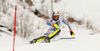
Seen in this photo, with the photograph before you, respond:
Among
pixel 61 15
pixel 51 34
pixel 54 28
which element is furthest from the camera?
pixel 61 15

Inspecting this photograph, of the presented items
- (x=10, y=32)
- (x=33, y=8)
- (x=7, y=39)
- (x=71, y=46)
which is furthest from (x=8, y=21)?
(x=71, y=46)

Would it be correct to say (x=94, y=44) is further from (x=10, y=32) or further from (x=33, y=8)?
(x=33, y=8)

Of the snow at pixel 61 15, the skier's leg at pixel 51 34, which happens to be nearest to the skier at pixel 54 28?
the skier's leg at pixel 51 34

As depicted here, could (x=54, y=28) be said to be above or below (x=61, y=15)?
below

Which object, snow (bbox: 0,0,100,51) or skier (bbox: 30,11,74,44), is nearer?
skier (bbox: 30,11,74,44)

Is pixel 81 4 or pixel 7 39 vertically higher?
pixel 81 4

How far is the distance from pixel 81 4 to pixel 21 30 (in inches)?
184

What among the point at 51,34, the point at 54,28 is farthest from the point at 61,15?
the point at 51,34

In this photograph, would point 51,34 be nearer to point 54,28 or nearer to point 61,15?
point 54,28

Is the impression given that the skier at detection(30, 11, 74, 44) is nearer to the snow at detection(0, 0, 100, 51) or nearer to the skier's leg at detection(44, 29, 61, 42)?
the skier's leg at detection(44, 29, 61, 42)

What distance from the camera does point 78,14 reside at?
752 centimetres

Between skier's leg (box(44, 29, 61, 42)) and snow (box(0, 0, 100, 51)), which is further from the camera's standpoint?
snow (box(0, 0, 100, 51))

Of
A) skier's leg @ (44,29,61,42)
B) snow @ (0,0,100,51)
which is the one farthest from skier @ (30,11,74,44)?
snow @ (0,0,100,51)

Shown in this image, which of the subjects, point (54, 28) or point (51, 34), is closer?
point (51, 34)
